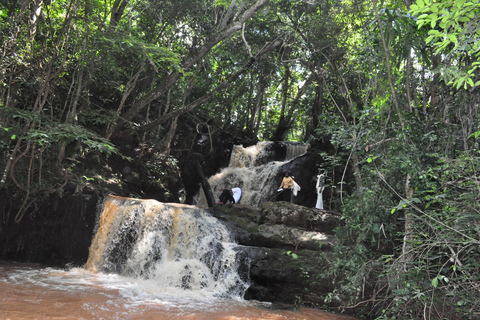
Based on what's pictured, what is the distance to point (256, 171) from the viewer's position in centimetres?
1647

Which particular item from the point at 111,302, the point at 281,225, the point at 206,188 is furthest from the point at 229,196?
the point at 111,302

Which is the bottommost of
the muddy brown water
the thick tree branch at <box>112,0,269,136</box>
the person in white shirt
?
the muddy brown water

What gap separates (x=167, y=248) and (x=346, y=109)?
36.7 feet

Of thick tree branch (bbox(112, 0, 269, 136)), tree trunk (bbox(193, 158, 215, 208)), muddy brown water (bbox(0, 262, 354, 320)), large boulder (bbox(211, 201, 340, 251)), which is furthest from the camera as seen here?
tree trunk (bbox(193, 158, 215, 208))

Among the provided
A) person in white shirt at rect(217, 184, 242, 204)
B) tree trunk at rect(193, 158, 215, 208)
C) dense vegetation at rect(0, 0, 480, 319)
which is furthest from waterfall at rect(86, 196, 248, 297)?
tree trunk at rect(193, 158, 215, 208)

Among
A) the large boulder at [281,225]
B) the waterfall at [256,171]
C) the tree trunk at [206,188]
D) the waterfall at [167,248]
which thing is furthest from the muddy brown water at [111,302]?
the waterfall at [256,171]

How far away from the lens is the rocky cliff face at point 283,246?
7.93 meters

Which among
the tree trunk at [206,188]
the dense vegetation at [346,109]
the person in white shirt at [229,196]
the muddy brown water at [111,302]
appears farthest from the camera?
the tree trunk at [206,188]

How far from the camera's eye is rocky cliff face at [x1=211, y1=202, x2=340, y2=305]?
793 centimetres

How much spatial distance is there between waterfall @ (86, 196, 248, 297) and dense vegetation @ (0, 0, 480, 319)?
65.8 inches

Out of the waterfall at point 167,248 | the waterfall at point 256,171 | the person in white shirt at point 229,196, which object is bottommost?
the waterfall at point 167,248

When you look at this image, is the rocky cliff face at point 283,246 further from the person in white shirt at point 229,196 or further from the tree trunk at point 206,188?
the tree trunk at point 206,188

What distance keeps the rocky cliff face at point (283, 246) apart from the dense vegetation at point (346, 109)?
0.48 m

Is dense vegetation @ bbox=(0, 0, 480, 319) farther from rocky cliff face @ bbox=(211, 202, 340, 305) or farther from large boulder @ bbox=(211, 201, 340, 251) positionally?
large boulder @ bbox=(211, 201, 340, 251)
